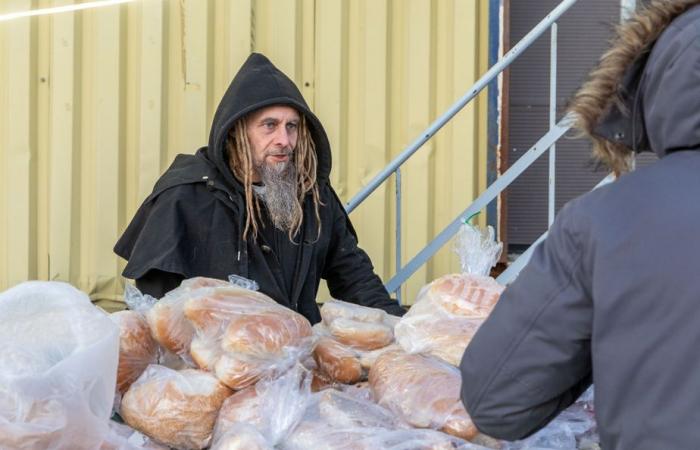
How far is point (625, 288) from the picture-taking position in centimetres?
145

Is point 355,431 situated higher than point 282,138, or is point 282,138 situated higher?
point 282,138

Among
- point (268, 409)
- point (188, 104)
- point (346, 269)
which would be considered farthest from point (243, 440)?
point (188, 104)

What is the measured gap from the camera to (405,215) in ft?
17.1

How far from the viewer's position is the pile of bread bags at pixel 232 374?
84.7 inches

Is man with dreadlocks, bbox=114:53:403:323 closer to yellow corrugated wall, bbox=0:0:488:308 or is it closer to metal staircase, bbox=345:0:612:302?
metal staircase, bbox=345:0:612:302

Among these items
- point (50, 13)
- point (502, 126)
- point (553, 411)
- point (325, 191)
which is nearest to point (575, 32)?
point (502, 126)

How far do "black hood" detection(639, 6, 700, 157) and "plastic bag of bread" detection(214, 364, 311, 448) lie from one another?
1053mm

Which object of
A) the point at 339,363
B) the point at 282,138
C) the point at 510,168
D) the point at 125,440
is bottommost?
the point at 125,440

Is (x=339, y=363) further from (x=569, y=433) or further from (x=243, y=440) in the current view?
(x=569, y=433)

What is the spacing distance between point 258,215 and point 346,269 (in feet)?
1.55

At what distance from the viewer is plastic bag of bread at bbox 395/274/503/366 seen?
2447mm

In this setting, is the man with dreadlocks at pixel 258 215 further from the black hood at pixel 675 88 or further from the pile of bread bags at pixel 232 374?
the black hood at pixel 675 88

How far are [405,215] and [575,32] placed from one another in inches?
55.1

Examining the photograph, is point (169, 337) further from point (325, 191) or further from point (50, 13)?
point (50, 13)
